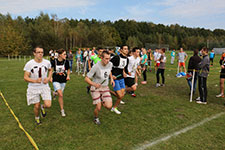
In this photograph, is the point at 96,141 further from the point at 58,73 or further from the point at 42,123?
the point at 58,73

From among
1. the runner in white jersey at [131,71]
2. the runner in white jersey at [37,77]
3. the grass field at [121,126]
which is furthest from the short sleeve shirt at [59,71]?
the runner in white jersey at [131,71]

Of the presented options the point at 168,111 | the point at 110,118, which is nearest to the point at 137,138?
the point at 110,118

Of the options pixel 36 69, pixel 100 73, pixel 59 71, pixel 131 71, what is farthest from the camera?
pixel 131 71

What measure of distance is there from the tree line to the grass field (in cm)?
4106

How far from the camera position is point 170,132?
4430 mm

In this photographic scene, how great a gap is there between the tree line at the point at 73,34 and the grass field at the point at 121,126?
41064 mm

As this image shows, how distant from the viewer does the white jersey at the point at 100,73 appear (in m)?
4.55

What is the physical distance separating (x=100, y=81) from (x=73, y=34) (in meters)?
75.4

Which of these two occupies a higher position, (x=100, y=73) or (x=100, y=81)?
(x=100, y=73)

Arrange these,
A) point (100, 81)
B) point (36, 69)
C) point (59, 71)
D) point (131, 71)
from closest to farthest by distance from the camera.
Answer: point (36, 69) < point (100, 81) < point (59, 71) < point (131, 71)

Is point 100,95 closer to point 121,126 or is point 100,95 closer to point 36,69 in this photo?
point 121,126

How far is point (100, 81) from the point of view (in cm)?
476

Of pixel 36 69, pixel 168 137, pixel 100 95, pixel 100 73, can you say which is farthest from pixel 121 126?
pixel 36 69

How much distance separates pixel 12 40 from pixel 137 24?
87813mm
